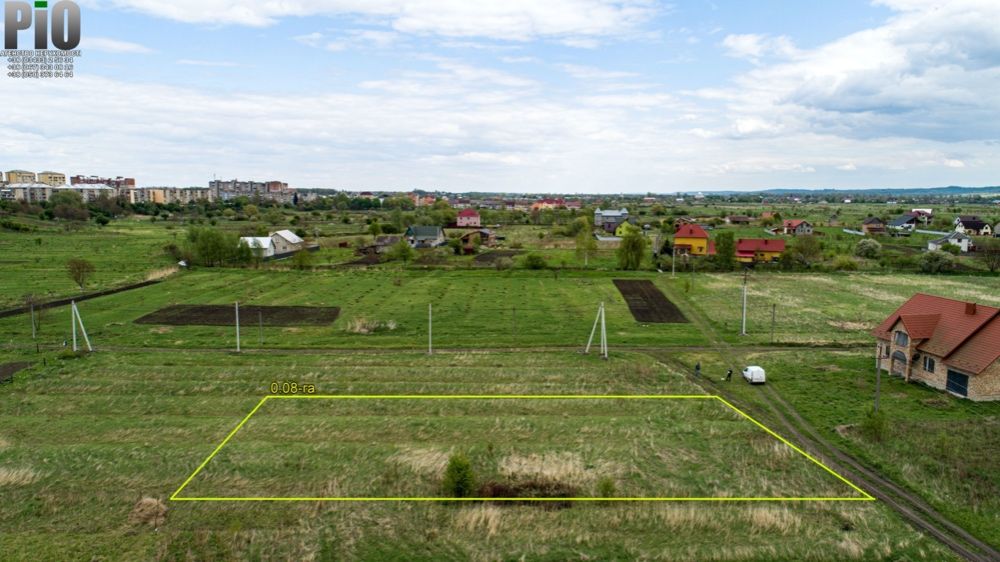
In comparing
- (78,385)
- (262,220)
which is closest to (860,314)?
(78,385)

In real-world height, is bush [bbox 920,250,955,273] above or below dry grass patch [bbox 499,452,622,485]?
above

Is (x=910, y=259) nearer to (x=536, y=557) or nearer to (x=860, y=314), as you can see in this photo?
(x=860, y=314)

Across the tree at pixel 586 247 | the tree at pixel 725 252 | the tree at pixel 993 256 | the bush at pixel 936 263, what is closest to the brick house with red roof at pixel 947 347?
the tree at pixel 725 252

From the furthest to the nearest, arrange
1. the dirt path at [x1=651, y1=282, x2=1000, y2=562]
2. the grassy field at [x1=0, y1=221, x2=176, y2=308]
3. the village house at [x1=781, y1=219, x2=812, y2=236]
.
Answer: the village house at [x1=781, y1=219, x2=812, y2=236] < the grassy field at [x1=0, y1=221, x2=176, y2=308] < the dirt path at [x1=651, y1=282, x2=1000, y2=562]

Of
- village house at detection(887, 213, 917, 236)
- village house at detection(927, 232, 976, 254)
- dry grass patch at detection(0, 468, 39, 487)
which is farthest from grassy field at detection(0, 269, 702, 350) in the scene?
village house at detection(887, 213, 917, 236)

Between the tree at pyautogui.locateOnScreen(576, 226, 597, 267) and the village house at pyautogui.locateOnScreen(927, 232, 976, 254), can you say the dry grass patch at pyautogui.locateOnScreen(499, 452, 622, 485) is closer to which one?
the tree at pyautogui.locateOnScreen(576, 226, 597, 267)

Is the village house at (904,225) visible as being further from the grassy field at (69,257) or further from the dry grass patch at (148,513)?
the dry grass patch at (148,513)
